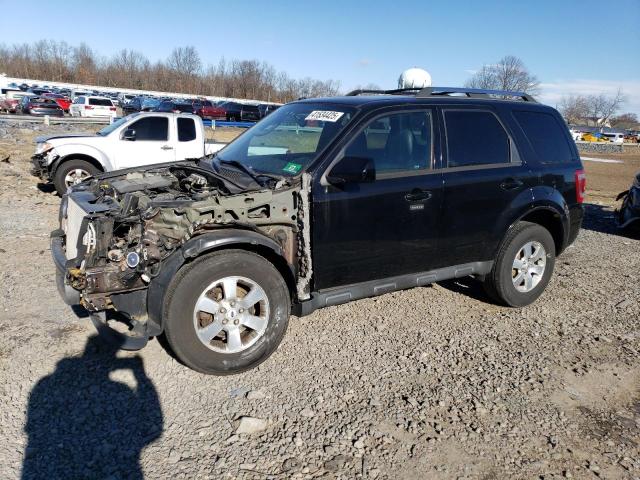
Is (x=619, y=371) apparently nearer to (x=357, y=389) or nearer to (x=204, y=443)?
(x=357, y=389)

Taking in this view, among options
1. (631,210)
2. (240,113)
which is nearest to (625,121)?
(240,113)

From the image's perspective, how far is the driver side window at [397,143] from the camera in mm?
4223

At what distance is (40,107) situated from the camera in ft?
124

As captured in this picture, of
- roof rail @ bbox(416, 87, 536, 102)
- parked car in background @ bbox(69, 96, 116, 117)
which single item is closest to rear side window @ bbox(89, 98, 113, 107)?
parked car in background @ bbox(69, 96, 116, 117)

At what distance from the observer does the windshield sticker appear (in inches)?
170

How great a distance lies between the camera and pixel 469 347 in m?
4.45

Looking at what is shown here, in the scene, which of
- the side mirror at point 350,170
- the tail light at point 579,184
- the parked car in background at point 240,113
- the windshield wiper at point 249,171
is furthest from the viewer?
the parked car in background at point 240,113

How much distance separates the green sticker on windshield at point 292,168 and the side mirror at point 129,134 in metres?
7.55

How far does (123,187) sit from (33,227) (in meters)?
4.28

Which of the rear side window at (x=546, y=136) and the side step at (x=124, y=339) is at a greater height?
the rear side window at (x=546, y=136)

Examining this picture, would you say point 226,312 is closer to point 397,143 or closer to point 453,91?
point 397,143

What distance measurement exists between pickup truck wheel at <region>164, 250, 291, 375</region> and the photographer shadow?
0.43 metres

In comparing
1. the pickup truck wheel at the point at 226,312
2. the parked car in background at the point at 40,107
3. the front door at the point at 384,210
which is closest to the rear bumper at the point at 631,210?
the front door at the point at 384,210

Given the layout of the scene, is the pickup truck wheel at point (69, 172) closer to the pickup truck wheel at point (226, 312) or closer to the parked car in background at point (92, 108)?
the pickup truck wheel at point (226, 312)
